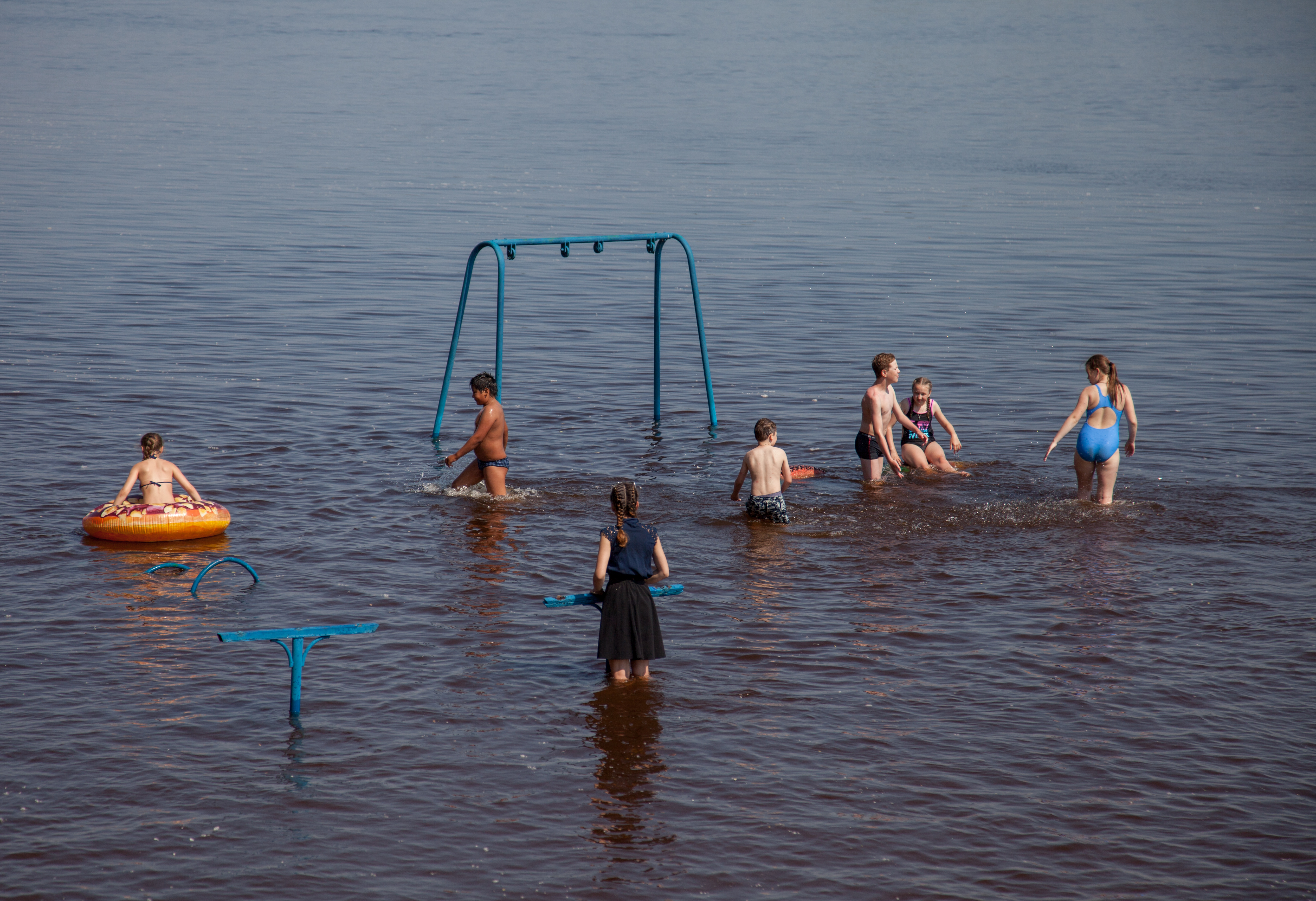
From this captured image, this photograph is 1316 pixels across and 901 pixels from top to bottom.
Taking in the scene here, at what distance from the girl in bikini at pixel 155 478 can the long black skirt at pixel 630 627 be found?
517 centimetres

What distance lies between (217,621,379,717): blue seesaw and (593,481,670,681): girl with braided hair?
64.7 inches

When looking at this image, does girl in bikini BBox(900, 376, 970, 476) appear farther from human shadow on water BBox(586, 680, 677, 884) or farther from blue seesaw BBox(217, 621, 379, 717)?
blue seesaw BBox(217, 621, 379, 717)

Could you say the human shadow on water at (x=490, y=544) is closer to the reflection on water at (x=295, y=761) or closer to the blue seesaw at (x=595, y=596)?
the blue seesaw at (x=595, y=596)

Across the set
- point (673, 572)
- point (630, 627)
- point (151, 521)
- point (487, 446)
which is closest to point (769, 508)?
point (673, 572)

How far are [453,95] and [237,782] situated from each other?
8625cm

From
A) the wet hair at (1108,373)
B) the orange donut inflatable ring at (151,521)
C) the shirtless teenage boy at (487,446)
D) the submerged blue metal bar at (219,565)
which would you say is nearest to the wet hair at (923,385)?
the wet hair at (1108,373)

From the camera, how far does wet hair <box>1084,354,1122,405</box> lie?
13734 mm

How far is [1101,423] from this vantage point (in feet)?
45.4

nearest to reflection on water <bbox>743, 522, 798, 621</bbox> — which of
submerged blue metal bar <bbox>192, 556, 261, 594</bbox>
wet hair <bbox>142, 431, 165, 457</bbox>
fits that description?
submerged blue metal bar <bbox>192, 556, 261, 594</bbox>

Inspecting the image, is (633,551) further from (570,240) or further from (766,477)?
(570,240)

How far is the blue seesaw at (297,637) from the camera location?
7.95m

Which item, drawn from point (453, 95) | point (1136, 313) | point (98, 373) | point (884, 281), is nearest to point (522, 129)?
point (453, 95)

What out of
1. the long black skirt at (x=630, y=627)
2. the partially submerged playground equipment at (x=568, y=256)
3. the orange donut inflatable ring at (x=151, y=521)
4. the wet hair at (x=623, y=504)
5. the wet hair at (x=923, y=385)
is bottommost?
the long black skirt at (x=630, y=627)

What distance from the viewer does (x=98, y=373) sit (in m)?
20.5
